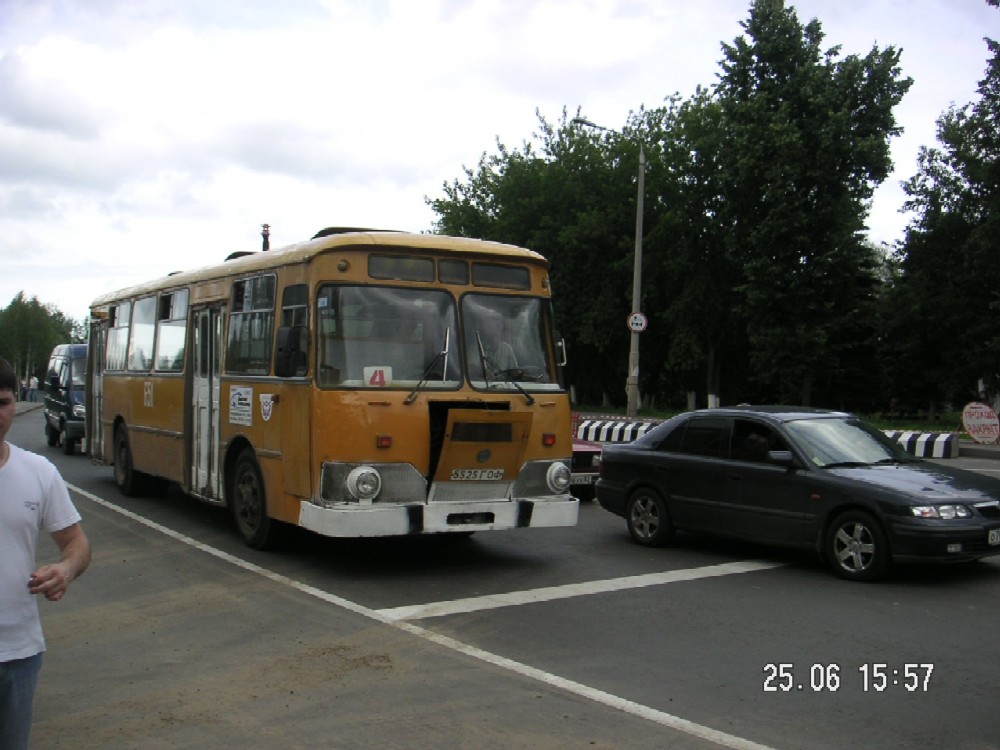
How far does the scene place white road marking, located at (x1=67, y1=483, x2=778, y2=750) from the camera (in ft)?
17.6

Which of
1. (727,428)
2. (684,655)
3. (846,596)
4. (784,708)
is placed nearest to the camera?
(784,708)

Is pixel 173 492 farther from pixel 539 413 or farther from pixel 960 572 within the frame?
pixel 960 572

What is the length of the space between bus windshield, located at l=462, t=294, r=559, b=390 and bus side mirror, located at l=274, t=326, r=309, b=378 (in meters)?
1.47

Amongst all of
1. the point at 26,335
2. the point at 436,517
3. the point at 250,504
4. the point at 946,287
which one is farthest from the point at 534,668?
the point at 26,335

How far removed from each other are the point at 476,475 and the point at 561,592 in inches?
52.2

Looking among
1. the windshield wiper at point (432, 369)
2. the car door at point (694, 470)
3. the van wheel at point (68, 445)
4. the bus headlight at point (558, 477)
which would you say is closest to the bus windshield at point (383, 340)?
the windshield wiper at point (432, 369)

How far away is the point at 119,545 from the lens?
11133 mm

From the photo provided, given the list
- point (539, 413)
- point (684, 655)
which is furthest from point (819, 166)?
point (684, 655)

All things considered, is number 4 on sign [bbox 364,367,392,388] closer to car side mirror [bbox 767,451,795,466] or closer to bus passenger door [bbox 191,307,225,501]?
bus passenger door [bbox 191,307,225,501]

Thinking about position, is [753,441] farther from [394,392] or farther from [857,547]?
[394,392]

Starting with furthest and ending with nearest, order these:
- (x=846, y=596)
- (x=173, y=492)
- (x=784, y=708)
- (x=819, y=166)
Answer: (x=819, y=166) < (x=173, y=492) < (x=846, y=596) < (x=784, y=708)

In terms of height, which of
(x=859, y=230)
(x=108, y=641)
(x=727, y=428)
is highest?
(x=859, y=230)

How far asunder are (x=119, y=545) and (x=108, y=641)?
4.18 m

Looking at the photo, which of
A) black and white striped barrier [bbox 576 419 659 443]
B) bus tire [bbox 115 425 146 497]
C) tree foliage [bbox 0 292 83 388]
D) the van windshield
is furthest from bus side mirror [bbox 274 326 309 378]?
tree foliage [bbox 0 292 83 388]
